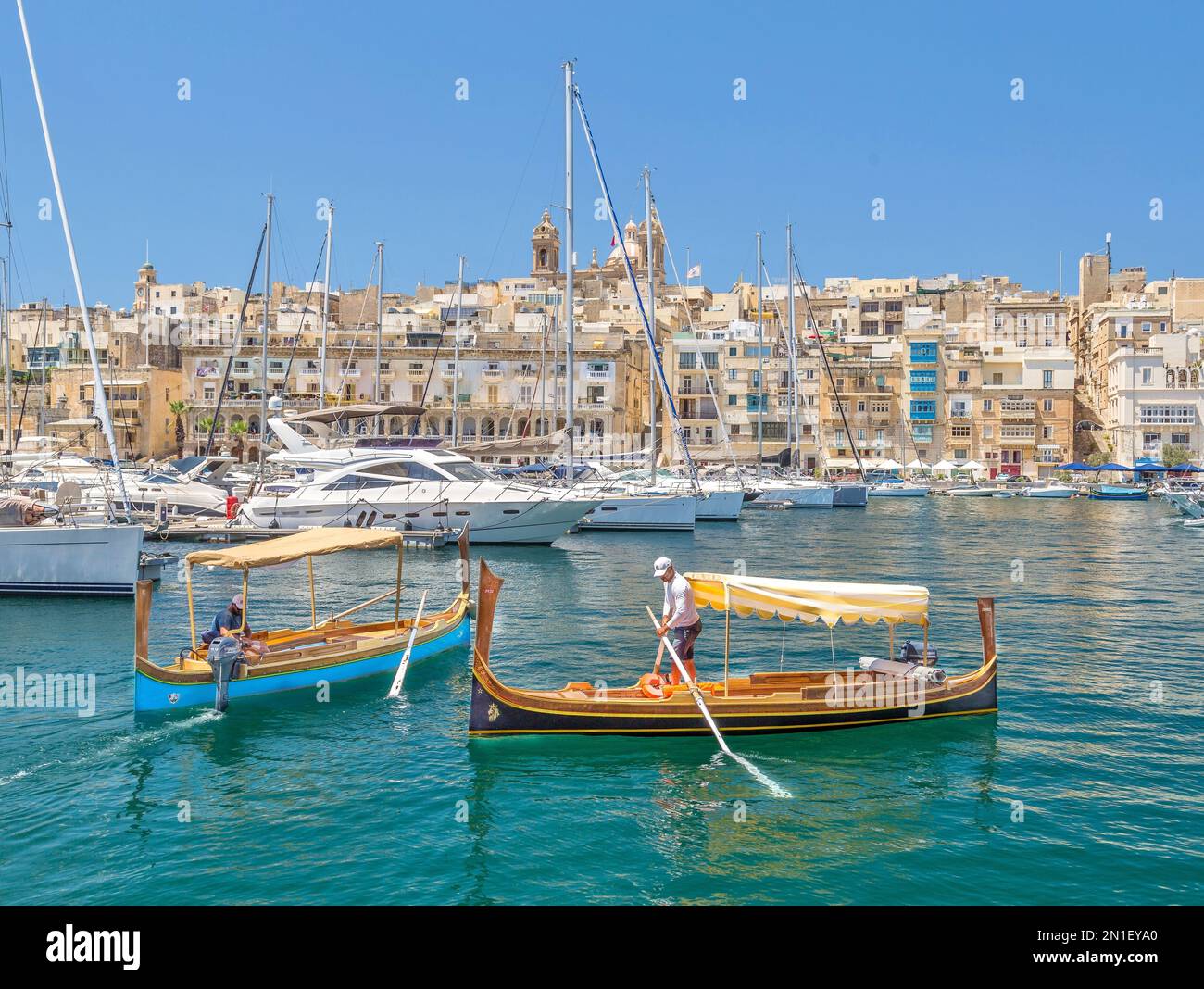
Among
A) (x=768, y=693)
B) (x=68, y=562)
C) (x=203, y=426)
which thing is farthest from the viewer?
(x=203, y=426)

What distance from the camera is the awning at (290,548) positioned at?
16219 millimetres

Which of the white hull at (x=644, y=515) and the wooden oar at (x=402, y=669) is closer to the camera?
the wooden oar at (x=402, y=669)

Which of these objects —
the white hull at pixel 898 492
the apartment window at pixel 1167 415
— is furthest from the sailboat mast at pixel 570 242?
the apartment window at pixel 1167 415

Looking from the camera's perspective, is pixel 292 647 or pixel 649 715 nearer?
pixel 649 715

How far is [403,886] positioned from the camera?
32.9ft

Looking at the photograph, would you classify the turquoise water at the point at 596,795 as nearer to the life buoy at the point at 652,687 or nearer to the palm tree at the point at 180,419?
the life buoy at the point at 652,687

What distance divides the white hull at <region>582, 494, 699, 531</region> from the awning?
1027 inches

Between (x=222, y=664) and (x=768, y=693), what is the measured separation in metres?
7.34

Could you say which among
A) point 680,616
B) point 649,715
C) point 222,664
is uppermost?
point 680,616

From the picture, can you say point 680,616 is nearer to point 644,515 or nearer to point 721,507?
point 644,515

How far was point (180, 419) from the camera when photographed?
287 ft

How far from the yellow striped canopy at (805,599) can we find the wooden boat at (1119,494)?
64101 mm

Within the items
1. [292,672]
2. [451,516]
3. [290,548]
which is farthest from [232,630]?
[451,516]

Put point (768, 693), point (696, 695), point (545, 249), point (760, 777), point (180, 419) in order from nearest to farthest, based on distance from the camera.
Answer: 1. point (760, 777)
2. point (696, 695)
3. point (768, 693)
4. point (180, 419)
5. point (545, 249)
